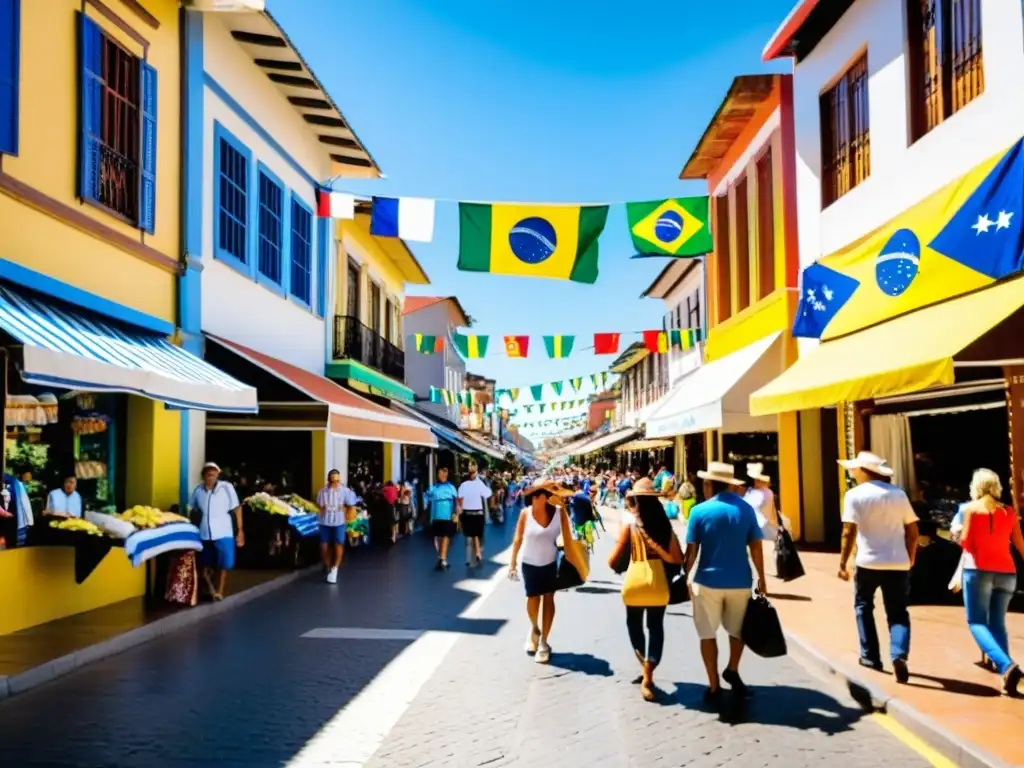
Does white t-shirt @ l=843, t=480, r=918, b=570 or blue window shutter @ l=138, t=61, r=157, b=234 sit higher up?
blue window shutter @ l=138, t=61, r=157, b=234

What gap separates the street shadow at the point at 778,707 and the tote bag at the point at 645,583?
67 centimetres

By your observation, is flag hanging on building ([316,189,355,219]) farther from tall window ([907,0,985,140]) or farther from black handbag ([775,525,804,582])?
black handbag ([775,525,804,582])

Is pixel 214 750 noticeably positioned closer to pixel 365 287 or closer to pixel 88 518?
pixel 88 518

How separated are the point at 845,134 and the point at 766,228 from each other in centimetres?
407

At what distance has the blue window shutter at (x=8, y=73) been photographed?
8.70 metres

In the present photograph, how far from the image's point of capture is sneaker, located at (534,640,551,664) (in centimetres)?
821

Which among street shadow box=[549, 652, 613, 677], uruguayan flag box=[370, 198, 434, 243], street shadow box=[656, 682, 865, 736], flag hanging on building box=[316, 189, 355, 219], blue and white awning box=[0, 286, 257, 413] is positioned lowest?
street shadow box=[549, 652, 613, 677]

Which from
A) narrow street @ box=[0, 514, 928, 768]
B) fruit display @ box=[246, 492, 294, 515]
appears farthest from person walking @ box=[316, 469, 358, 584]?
narrow street @ box=[0, 514, 928, 768]

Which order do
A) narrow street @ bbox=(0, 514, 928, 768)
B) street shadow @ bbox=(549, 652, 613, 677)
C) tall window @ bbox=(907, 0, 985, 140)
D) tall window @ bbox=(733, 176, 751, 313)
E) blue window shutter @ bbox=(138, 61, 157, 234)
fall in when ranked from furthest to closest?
tall window @ bbox=(733, 176, 751, 313), blue window shutter @ bbox=(138, 61, 157, 234), tall window @ bbox=(907, 0, 985, 140), street shadow @ bbox=(549, 652, 613, 677), narrow street @ bbox=(0, 514, 928, 768)

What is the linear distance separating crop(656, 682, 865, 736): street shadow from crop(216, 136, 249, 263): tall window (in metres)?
9.98

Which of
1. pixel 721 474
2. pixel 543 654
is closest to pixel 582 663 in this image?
pixel 543 654

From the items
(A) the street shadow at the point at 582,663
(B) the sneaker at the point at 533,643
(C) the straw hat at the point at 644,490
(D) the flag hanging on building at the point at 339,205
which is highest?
(D) the flag hanging on building at the point at 339,205

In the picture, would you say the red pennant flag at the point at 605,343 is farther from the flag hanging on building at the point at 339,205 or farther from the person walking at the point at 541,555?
the person walking at the point at 541,555

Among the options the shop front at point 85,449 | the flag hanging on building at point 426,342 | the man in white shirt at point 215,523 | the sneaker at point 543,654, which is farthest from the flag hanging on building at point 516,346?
the sneaker at point 543,654
